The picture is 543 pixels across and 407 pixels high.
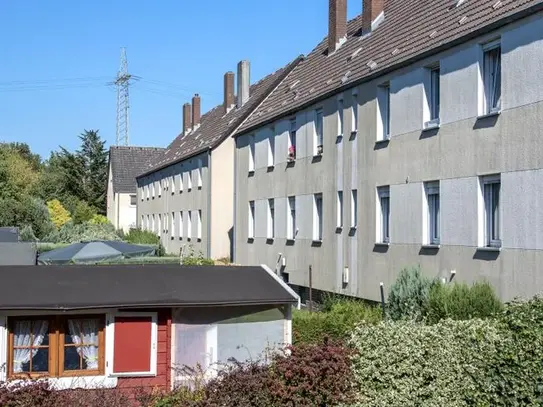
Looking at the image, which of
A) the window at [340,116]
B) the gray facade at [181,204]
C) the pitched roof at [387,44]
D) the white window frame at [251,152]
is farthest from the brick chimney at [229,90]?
the window at [340,116]

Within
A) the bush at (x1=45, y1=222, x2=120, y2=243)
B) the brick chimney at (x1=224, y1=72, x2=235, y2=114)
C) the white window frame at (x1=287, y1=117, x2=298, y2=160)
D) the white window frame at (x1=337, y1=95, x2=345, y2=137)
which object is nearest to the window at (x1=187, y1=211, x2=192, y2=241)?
the bush at (x1=45, y1=222, x2=120, y2=243)

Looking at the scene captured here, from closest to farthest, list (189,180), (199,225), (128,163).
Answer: (199,225), (189,180), (128,163)

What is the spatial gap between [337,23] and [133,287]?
1815 centimetres

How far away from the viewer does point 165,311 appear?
527 inches

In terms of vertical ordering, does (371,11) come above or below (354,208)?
above

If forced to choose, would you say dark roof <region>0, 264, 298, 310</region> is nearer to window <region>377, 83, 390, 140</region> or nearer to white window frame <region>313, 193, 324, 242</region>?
window <region>377, 83, 390, 140</region>

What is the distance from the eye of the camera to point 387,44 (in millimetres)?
22188

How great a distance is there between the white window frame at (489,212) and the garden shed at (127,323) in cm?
478

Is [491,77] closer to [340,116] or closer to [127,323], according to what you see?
[340,116]

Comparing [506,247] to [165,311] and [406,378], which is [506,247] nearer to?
[406,378]

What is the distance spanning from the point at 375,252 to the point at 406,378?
31.5ft

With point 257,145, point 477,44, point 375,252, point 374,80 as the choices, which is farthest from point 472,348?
point 257,145

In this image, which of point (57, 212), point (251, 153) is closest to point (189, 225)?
point (251, 153)

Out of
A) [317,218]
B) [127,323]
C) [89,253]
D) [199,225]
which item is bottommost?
[127,323]
